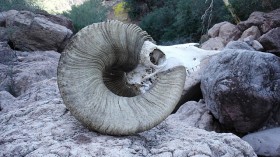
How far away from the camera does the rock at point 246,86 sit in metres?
7.05

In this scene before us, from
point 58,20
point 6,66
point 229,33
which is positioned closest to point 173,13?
point 229,33

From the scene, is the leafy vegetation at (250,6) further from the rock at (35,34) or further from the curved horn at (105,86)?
the curved horn at (105,86)

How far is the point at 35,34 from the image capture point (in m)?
11.2

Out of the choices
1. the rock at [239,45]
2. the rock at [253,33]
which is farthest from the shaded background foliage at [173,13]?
the rock at [239,45]

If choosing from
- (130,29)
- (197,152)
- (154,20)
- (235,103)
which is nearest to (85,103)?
(130,29)

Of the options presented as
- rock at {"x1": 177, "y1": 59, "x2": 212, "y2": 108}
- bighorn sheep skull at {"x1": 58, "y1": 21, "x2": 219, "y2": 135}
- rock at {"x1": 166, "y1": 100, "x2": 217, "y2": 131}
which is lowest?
rock at {"x1": 166, "y1": 100, "x2": 217, "y2": 131}

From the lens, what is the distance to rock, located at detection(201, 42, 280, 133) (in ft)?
23.1

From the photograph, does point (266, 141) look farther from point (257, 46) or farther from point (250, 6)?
point (250, 6)

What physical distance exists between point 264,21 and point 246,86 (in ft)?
18.4

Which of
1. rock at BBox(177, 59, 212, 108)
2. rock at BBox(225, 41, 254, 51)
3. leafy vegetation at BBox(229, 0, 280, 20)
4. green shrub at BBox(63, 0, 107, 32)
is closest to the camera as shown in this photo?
rock at BBox(177, 59, 212, 108)

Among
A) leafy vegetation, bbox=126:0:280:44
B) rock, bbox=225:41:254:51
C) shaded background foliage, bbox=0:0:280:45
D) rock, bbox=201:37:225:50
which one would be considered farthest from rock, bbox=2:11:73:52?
rock, bbox=225:41:254:51

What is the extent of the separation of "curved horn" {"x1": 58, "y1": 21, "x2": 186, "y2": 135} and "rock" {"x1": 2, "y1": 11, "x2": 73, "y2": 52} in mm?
7675

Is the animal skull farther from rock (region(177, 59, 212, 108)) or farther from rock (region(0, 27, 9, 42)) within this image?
rock (region(0, 27, 9, 42))

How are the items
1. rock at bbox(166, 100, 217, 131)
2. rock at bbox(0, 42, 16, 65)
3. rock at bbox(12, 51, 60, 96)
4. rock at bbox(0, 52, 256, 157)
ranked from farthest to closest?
rock at bbox(0, 42, 16, 65), rock at bbox(12, 51, 60, 96), rock at bbox(166, 100, 217, 131), rock at bbox(0, 52, 256, 157)
